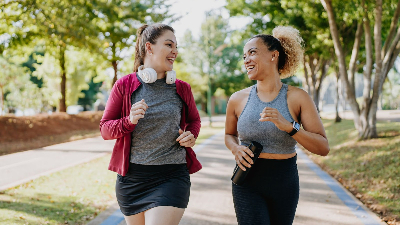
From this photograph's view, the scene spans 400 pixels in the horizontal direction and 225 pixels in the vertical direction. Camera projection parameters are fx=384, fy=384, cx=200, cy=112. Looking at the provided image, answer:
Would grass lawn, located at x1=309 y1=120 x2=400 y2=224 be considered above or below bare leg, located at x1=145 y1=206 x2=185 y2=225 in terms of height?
below

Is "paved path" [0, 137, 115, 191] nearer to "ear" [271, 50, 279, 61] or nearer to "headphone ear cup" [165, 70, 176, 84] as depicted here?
"headphone ear cup" [165, 70, 176, 84]

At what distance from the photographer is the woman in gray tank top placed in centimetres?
264

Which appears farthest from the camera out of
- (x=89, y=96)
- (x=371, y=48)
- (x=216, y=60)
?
(x=89, y=96)

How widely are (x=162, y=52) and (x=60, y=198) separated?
15.3ft

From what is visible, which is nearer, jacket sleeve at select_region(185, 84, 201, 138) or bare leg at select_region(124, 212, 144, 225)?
bare leg at select_region(124, 212, 144, 225)

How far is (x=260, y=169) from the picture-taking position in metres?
2.69

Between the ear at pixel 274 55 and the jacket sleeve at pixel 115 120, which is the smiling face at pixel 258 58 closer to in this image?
the ear at pixel 274 55

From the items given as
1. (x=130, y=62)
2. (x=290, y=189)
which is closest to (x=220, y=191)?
(x=290, y=189)

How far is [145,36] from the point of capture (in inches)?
112

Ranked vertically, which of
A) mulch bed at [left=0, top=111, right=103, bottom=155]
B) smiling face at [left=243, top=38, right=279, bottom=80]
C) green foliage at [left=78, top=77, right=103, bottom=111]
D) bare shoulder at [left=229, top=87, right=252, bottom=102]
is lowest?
green foliage at [left=78, top=77, right=103, bottom=111]

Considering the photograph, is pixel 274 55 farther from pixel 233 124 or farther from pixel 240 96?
pixel 233 124

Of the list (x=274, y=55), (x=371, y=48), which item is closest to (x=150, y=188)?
(x=274, y=55)

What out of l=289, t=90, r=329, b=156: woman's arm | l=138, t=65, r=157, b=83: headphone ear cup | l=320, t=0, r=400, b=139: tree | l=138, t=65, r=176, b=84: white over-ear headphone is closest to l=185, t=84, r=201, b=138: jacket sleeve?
l=138, t=65, r=176, b=84: white over-ear headphone

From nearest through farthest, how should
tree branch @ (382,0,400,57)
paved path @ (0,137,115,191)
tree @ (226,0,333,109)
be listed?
paved path @ (0,137,115,191), tree branch @ (382,0,400,57), tree @ (226,0,333,109)
